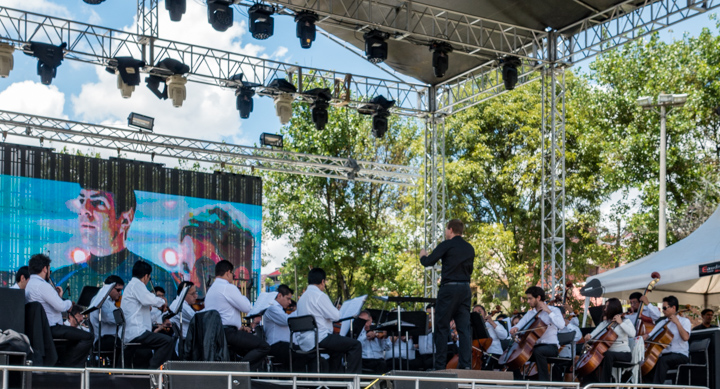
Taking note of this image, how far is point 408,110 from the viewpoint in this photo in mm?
16062

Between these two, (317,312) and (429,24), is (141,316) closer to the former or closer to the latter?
(317,312)

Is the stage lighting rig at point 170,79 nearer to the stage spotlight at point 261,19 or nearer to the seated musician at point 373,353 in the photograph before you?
the stage spotlight at point 261,19

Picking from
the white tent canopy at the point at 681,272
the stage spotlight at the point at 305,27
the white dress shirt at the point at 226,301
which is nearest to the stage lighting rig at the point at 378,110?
the stage spotlight at the point at 305,27

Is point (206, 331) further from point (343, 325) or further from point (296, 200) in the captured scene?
point (296, 200)

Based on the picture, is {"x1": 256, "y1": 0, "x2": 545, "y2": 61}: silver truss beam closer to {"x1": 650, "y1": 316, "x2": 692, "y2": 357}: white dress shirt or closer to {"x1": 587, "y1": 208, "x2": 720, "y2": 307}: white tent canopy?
{"x1": 587, "y1": 208, "x2": 720, "y2": 307}: white tent canopy

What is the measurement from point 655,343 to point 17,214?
36.5 feet

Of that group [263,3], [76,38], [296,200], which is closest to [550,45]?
[263,3]

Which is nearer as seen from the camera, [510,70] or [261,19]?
[261,19]

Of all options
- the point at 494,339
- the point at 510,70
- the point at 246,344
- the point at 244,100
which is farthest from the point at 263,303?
the point at 510,70

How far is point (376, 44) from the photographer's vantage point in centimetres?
1326

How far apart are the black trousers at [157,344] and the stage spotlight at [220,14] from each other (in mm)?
5452

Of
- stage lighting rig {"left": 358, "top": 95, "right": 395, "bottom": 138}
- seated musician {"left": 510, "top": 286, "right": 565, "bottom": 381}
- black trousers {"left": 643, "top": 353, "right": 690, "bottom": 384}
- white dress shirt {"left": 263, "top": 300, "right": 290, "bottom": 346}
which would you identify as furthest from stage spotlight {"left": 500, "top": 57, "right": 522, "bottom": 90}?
white dress shirt {"left": 263, "top": 300, "right": 290, "bottom": 346}

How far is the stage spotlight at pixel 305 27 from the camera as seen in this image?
1263 centimetres

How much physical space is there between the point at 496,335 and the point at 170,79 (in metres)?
6.99
